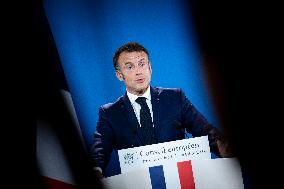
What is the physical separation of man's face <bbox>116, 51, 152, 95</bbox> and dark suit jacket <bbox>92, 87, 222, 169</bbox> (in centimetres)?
5

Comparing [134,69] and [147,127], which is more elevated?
[134,69]

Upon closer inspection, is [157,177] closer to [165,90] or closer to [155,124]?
[155,124]

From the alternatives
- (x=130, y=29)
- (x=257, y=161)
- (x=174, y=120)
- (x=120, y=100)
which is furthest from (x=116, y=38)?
(x=257, y=161)

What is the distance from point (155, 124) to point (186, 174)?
21cm

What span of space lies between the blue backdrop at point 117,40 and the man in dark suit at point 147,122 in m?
0.04

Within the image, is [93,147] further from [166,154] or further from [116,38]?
[116,38]

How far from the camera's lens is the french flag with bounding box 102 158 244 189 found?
1.06 metres

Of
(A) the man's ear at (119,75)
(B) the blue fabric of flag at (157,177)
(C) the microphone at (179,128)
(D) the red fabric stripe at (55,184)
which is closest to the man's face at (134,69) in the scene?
(A) the man's ear at (119,75)

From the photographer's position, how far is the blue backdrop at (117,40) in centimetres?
103

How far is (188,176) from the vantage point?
1.07 meters

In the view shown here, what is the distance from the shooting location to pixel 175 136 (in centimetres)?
106

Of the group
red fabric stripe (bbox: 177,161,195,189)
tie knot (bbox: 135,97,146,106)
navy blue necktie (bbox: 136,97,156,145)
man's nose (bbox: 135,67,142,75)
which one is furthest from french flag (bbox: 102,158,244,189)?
man's nose (bbox: 135,67,142,75)

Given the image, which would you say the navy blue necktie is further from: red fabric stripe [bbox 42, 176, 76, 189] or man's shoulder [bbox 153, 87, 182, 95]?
red fabric stripe [bbox 42, 176, 76, 189]

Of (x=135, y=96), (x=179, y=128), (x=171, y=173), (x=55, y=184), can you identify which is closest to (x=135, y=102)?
(x=135, y=96)
